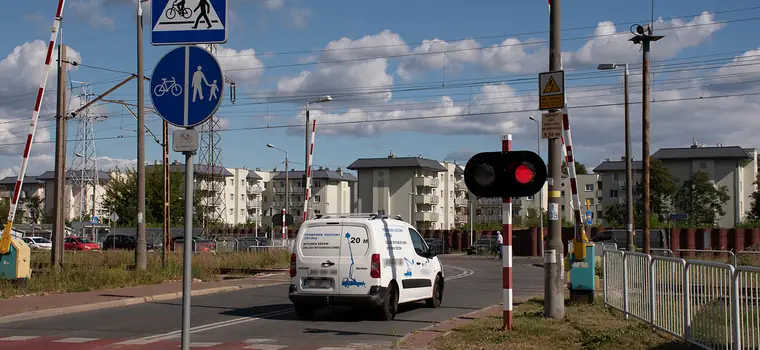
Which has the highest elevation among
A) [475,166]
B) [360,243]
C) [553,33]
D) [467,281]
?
[553,33]

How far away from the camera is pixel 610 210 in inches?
3708

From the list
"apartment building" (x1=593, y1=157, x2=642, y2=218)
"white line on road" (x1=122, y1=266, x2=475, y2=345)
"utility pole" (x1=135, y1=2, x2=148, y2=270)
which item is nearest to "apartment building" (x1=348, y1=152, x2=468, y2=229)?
"apartment building" (x1=593, y1=157, x2=642, y2=218)

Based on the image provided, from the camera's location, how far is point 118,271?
22.2m

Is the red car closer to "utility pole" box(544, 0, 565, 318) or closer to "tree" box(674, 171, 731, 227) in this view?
"utility pole" box(544, 0, 565, 318)

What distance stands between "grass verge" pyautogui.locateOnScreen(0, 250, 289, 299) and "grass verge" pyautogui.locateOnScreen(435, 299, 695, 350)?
Result: 11.5 meters

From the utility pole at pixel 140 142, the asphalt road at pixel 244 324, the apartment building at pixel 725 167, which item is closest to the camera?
the asphalt road at pixel 244 324

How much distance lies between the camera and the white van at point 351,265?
14.7 meters

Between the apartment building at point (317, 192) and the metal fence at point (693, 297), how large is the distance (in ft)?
374

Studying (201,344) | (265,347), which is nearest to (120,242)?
(201,344)

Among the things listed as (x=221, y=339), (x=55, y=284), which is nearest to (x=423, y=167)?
(x=55, y=284)

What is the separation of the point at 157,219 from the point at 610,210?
168 ft

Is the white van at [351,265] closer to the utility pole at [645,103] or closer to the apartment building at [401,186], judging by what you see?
the utility pole at [645,103]

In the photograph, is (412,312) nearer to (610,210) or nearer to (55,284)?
(55,284)

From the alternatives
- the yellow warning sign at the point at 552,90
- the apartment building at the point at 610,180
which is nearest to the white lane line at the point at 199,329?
the yellow warning sign at the point at 552,90
